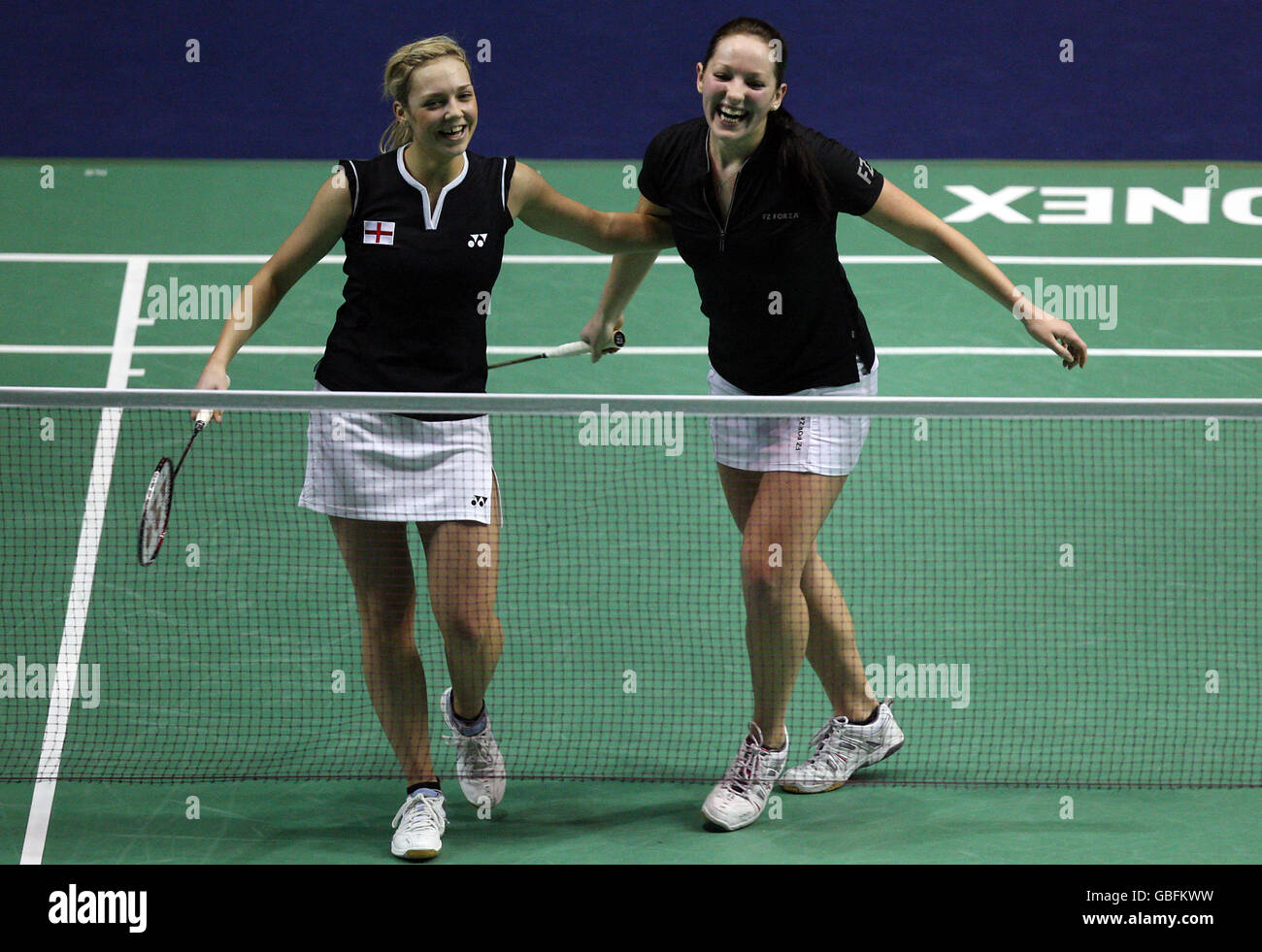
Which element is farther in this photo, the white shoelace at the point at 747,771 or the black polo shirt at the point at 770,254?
the white shoelace at the point at 747,771

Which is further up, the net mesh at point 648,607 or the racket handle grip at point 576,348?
the racket handle grip at point 576,348

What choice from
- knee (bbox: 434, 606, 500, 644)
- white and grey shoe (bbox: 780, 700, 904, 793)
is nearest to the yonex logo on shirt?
knee (bbox: 434, 606, 500, 644)

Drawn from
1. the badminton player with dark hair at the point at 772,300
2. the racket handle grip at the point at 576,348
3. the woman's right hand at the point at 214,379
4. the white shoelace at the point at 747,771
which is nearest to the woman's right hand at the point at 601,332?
the racket handle grip at the point at 576,348

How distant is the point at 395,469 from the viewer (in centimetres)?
444

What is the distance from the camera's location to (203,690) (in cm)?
551

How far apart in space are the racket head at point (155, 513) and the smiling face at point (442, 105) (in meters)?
1.18

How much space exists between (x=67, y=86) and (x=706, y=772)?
7.45 m

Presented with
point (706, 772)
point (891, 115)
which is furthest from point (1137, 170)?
point (706, 772)

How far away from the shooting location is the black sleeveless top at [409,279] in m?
4.40

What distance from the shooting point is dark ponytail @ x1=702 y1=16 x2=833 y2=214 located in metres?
4.43

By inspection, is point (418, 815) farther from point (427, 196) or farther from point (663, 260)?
point (663, 260)

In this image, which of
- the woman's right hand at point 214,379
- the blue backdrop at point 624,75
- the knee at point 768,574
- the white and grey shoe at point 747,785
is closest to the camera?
the woman's right hand at point 214,379

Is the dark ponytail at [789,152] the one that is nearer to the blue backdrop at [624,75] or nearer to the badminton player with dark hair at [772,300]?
the badminton player with dark hair at [772,300]

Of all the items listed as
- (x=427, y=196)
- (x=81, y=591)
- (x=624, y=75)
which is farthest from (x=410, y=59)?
(x=624, y=75)
